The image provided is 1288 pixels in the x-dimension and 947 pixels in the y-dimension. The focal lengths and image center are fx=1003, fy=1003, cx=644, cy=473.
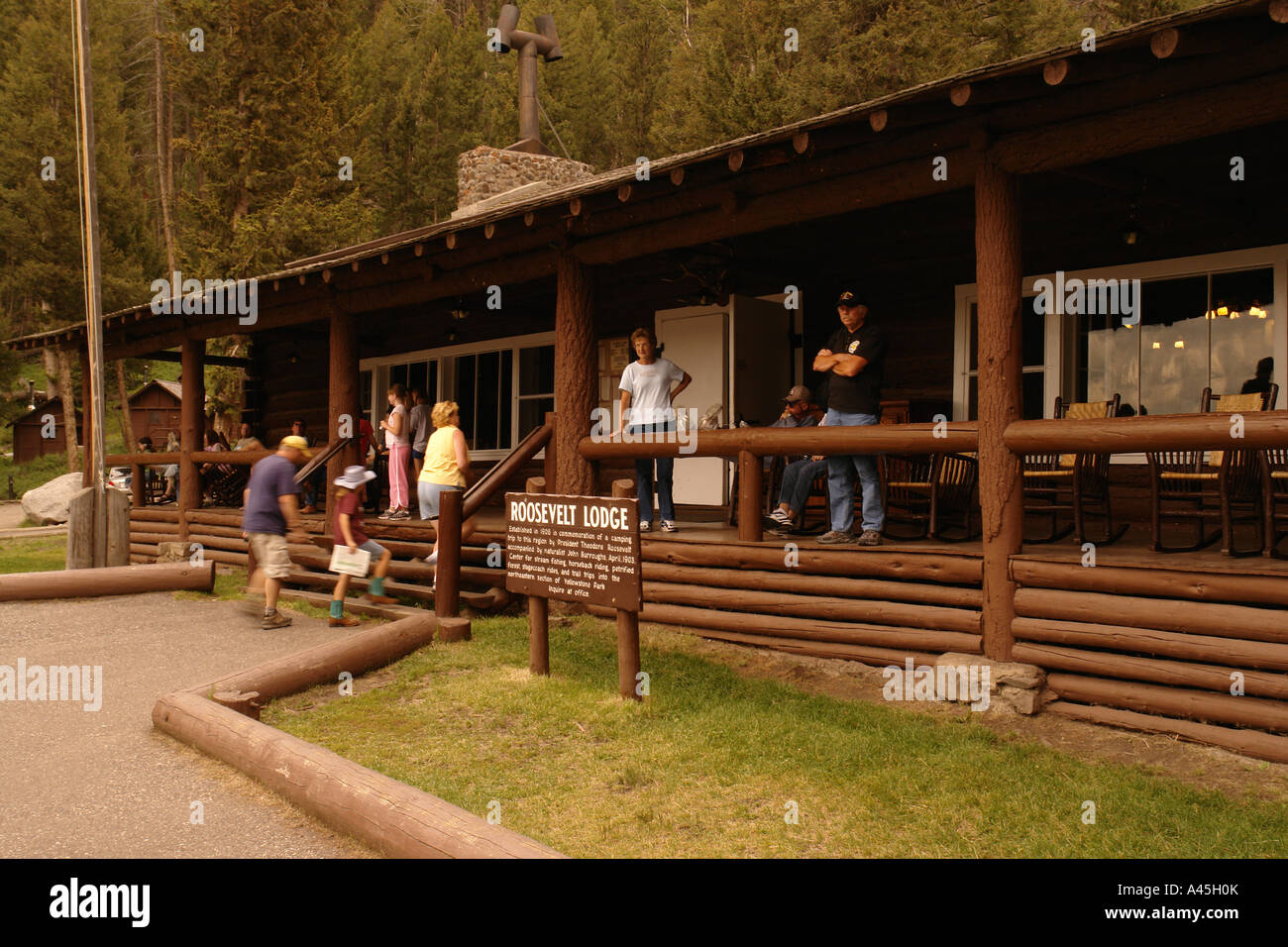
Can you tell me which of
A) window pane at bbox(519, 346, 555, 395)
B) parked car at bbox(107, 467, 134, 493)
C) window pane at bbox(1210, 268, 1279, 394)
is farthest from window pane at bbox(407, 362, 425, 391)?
parked car at bbox(107, 467, 134, 493)

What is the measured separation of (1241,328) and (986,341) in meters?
3.18

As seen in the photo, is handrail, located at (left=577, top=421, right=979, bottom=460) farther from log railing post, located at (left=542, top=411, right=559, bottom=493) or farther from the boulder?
the boulder

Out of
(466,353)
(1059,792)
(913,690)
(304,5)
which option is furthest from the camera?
(304,5)

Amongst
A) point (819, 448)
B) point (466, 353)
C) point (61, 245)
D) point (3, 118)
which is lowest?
point (819, 448)

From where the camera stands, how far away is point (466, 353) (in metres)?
14.2

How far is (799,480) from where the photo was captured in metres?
8.12

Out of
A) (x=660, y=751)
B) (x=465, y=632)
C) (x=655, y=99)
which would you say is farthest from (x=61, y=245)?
(x=660, y=751)

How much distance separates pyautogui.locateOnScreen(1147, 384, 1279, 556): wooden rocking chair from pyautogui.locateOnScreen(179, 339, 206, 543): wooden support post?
12198 millimetres

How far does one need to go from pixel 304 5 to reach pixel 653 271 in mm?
24427

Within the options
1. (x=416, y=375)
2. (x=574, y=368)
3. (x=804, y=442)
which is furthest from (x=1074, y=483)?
(x=416, y=375)

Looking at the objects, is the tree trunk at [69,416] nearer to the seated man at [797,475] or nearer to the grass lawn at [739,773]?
the grass lawn at [739,773]

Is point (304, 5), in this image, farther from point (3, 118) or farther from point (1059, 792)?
point (1059, 792)

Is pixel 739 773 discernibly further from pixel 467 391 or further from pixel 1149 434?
pixel 467 391

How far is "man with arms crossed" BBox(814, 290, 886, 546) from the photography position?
7.20 meters
